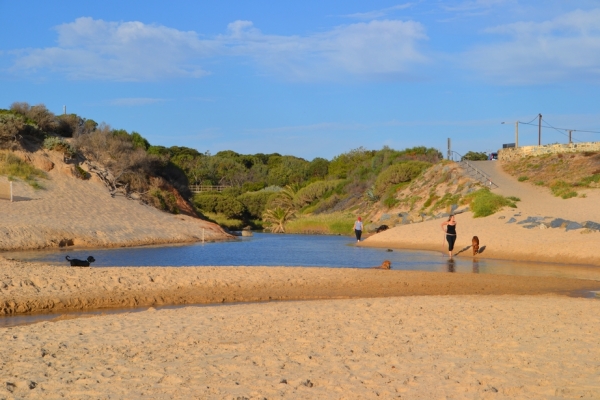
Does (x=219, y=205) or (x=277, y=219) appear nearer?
(x=277, y=219)

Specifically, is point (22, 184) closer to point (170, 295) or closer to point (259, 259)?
point (259, 259)

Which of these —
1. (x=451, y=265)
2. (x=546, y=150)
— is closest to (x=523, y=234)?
(x=451, y=265)

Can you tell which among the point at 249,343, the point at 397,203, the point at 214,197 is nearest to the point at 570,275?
the point at 249,343

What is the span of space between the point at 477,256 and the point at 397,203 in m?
23.6

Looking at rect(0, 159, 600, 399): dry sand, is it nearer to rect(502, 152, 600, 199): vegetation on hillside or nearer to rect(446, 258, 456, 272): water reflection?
rect(446, 258, 456, 272): water reflection

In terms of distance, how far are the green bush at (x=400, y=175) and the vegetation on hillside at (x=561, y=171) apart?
705cm

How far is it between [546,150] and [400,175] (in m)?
12.6

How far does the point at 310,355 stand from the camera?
898 centimetres

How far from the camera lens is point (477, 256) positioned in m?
27.6

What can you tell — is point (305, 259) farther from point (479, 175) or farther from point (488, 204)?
point (479, 175)

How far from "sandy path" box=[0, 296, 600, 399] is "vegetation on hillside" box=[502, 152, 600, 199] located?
29705mm

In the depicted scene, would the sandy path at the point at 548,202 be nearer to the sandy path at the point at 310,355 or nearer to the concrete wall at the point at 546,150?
the concrete wall at the point at 546,150

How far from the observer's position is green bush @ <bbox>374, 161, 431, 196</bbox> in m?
57.4

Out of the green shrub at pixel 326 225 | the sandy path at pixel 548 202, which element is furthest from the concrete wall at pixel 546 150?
the green shrub at pixel 326 225
